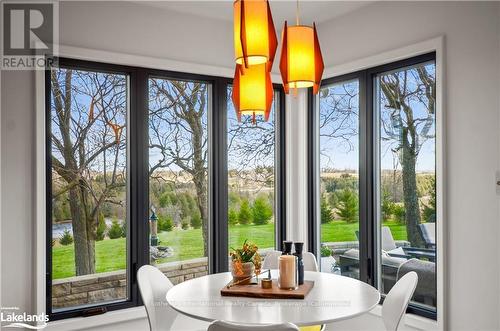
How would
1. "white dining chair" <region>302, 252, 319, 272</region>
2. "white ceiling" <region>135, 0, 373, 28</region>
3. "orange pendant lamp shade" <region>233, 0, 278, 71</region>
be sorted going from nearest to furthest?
"orange pendant lamp shade" <region>233, 0, 278, 71</region> < "white dining chair" <region>302, 252, 319, 272</region> < "white ceiling" <region>135, 0, 373, 28</region>

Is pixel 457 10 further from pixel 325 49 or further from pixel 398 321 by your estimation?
pixel 398 321

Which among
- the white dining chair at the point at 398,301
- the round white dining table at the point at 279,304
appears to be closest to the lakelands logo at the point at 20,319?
the round white dining table at the point at 279,304

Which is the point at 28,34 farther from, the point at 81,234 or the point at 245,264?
the point at 245,264

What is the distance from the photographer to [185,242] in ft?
11.8

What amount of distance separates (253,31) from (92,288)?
7.32ft

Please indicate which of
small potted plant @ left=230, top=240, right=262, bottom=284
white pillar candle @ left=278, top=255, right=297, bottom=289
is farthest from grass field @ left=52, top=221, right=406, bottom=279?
white pillar candle @ left=278, top=255, right=297, bottom=289

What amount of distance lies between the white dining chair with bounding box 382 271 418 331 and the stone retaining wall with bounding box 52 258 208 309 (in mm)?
1711

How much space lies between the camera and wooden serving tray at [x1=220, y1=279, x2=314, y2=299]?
2.29 metres

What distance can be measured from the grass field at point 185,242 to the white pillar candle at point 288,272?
1.19 meters

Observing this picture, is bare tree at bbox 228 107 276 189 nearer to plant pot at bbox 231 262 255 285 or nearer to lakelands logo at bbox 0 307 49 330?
plant pot at bbox 231 262 255 285

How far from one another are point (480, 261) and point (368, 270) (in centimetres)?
97

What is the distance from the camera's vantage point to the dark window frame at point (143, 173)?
3.02m

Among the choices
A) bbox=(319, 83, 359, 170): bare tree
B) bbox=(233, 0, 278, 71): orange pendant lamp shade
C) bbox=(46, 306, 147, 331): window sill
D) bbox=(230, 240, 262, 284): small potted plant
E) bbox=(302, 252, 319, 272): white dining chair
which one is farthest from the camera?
bbox=(319, 83, 359, 170): bare tree

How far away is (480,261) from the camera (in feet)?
8.50
